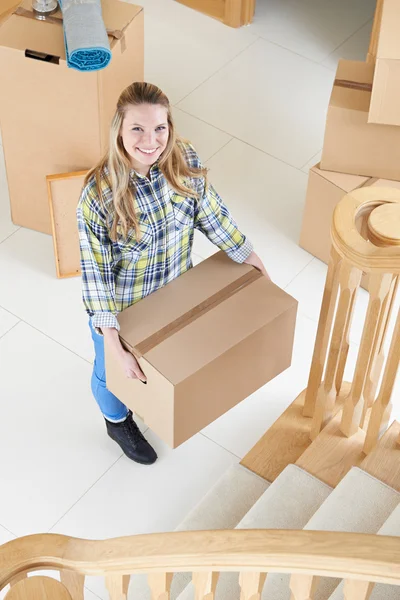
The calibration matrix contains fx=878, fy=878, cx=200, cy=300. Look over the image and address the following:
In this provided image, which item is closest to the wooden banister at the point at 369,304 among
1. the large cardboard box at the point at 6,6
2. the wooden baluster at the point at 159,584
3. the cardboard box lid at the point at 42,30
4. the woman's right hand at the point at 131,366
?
the woman's right hand at the point at 131,366

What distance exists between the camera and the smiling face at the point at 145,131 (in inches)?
81.6

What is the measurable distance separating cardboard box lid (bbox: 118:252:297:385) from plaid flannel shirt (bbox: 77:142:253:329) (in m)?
0.06

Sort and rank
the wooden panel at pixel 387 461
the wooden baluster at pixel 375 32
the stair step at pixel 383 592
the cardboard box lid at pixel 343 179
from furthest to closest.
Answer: the wooden baluster at pixel 375 32
the cardboard box lid at pixel 343 179
the wooden panel at pixel 387 461
the stair step at pixel 383 592

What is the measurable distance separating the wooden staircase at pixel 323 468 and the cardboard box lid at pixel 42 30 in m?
1.28

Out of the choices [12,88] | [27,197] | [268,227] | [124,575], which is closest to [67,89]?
[12,88]

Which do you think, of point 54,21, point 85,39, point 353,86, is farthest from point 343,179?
point 54,21

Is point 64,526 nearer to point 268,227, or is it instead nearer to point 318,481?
point 318,481

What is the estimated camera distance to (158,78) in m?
4.29

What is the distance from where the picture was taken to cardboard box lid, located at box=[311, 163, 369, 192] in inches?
128

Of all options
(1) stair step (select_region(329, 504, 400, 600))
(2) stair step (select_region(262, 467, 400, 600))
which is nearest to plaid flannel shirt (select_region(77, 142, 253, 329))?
(2) stair step (select_region(262, 467, 400, 600))

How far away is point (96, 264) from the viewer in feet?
7.39

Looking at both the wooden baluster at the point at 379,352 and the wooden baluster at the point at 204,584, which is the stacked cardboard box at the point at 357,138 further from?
the wooden baluster at the point at 204,584

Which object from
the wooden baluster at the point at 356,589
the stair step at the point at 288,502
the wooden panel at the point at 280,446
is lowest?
the wooden panel at the point at 280,446

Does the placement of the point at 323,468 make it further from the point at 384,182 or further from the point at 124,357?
the point at 384,182
